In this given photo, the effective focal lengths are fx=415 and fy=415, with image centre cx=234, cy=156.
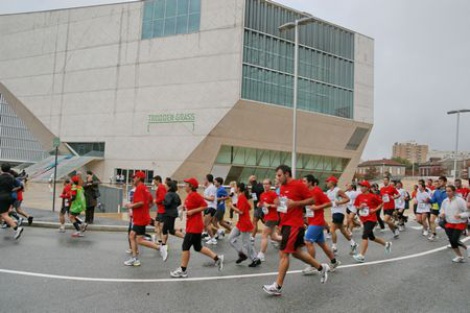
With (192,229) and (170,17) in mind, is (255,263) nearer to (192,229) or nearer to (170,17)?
(192,229)

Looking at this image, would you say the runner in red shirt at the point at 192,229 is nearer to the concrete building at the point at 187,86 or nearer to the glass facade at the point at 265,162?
the concrete building at the point at 187,86

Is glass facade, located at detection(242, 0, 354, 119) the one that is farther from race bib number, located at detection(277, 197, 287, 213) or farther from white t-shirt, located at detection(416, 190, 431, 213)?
race bib number, located at detection(277, 197, 287, 213)

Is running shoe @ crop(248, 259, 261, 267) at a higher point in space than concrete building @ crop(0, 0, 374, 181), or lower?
lower

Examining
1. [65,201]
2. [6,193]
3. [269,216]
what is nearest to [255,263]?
[269,216]

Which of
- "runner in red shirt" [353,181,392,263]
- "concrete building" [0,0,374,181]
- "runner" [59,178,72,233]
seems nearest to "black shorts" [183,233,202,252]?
"runner in red shirt" [353,181,392,263]

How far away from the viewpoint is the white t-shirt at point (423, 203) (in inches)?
570

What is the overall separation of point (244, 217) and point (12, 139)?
97234 millimetres

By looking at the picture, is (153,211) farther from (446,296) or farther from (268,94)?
(268,94)

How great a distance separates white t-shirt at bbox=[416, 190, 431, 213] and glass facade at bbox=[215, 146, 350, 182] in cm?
2760

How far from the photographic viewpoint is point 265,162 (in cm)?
4503

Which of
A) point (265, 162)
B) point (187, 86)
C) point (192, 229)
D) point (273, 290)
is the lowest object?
point (273, 290)

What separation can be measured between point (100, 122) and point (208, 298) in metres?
41.4

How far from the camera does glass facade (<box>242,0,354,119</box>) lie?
3925 cm

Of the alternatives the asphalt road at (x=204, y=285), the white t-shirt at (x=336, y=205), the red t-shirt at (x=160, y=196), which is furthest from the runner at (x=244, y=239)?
the white t-shirt at (x=336, y=205)
